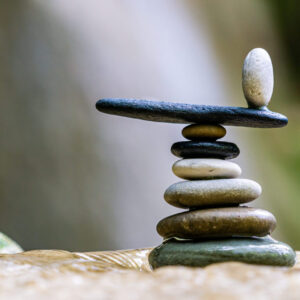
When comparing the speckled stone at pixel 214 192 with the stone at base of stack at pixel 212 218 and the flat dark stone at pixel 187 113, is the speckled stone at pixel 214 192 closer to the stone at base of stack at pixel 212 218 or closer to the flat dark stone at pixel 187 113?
the stone at base of stack at pixel 212 218

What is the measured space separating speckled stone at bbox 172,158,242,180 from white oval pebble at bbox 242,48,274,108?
134mm

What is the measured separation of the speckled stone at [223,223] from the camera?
2.27 feet

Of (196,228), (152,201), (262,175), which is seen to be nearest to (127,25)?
(152,201)

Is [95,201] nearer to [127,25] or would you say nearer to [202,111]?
[127,25]

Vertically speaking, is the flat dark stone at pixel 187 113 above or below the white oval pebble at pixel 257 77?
below

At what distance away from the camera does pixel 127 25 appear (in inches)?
85.4

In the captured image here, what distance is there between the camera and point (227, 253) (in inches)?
25.7

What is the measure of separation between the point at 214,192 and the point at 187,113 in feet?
0.47

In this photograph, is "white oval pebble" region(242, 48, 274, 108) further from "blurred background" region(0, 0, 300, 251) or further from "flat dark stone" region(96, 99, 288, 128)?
"blurred background" region(0, 0, 300, 251)

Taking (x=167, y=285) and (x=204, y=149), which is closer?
(x=167, y=285)

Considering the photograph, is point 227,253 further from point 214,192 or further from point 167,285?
point 167,285

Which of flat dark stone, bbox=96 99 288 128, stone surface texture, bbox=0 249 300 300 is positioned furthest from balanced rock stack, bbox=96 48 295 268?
stone surface texture, bbox=0 249 300 300

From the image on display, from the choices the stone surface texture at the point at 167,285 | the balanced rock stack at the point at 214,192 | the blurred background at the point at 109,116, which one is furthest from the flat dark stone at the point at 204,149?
the blurred background at the point at 109,116

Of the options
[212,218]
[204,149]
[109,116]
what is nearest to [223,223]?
[212,218]
